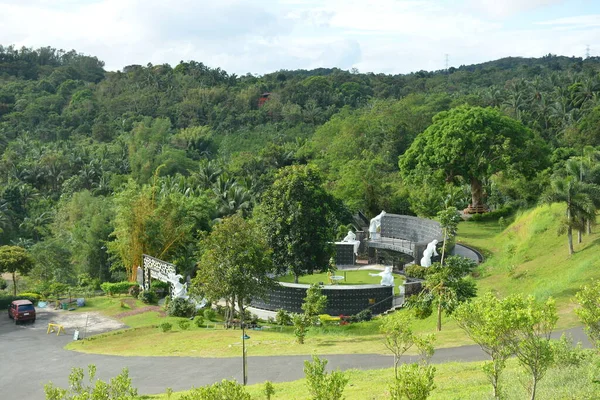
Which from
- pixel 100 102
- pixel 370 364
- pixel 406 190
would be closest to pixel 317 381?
pixel 370 364

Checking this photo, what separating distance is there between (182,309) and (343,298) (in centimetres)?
775

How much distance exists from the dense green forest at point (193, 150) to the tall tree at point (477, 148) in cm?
51

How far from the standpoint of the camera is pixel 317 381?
10.7 meters

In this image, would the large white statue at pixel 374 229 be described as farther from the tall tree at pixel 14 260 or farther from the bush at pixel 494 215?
the tall tree at pixel 14 260

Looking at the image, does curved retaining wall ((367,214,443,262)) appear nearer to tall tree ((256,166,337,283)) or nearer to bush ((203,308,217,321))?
tall tree ((256,166,337,283))

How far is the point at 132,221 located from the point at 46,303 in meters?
6.40

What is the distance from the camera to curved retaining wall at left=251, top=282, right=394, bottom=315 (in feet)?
94.5

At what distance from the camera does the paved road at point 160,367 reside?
1942 centimetres

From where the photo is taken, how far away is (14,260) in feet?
115

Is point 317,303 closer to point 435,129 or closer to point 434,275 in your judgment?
point 434,275

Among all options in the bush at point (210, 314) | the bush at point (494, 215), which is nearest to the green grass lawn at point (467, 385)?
the bush at point (210, 314)

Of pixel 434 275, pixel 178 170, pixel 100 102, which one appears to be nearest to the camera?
pixel 434 275

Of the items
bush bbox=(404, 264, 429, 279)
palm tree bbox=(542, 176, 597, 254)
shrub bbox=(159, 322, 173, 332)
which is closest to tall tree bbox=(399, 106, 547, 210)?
bush bbox=(404, 264, 429, 279)

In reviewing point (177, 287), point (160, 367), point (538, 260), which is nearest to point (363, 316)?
point (177, 287)
